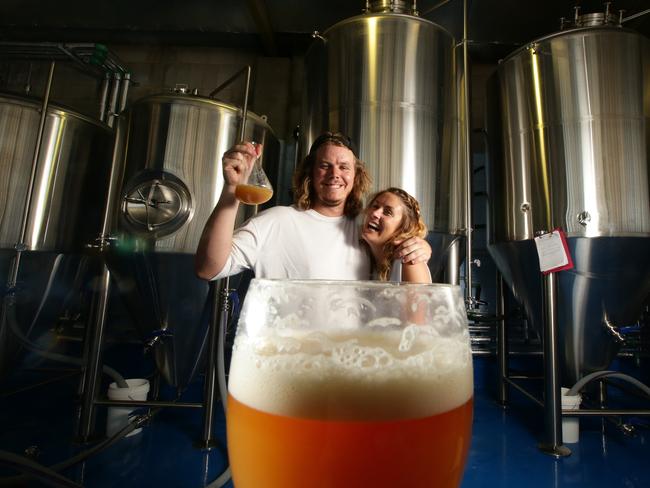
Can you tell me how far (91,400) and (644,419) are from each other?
242 cm

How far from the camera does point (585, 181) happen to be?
1525 mm

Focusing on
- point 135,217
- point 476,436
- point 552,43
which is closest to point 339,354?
point 135,217

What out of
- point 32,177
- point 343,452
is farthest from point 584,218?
point 32,177

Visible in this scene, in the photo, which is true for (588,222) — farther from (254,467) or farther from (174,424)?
(174,424)

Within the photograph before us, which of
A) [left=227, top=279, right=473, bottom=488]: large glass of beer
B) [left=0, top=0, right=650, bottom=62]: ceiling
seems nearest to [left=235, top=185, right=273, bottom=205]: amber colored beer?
[left=227, top=279, right=473, bottom=488]: large glass of beer

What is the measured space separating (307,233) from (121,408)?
1142 millimetres

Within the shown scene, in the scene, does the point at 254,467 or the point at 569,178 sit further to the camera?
the point at 569,178

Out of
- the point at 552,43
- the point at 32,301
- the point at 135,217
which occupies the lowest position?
the point at 32,301

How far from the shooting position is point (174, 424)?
1.61 meters

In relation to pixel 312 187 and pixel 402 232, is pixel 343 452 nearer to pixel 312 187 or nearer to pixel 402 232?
pixel 402 232

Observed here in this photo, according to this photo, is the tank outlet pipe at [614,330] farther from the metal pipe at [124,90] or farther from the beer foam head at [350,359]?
the metal pipe at [124,90]

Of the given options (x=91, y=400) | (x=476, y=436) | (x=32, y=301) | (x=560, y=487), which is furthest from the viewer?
(x=32, y=301)

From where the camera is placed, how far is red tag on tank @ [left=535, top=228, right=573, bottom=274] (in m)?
1.33

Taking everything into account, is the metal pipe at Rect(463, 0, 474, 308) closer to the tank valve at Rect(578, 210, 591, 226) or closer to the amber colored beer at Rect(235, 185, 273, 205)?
the tank valve at Rect(578, 210, 591, 226)
